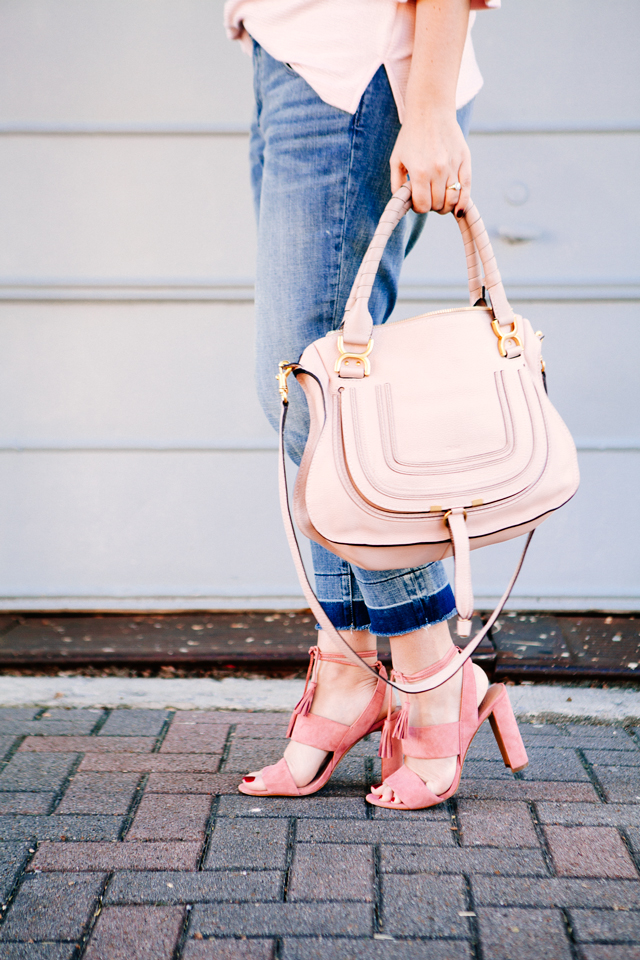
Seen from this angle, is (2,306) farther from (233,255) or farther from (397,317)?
(397,317)

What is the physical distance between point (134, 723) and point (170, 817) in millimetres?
501

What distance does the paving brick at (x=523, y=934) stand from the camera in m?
1.05

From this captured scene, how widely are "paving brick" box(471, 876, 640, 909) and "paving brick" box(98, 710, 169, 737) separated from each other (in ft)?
2.96

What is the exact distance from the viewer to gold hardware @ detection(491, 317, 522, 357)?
125 cm

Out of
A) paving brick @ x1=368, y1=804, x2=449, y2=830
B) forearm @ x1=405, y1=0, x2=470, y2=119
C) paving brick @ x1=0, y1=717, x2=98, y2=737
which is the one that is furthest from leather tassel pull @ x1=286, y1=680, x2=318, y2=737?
forearm @ x1=405, y1=0, x2=470, y2=119

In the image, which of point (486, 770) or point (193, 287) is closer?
point (486, 770)

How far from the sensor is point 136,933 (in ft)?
3.59

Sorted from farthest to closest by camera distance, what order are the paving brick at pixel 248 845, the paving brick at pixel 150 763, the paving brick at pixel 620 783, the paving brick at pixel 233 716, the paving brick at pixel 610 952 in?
the paving brick at pixel 233 716 → the paving brick at pixel 150 763 → the paving brick at pixel 620 783 → the paving brick at pixel 248 845 → the paving brick at pixel 610 952

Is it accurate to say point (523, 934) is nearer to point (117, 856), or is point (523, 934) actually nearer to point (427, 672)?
point (427, 672)

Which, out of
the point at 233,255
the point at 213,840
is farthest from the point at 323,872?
the point at 233,255

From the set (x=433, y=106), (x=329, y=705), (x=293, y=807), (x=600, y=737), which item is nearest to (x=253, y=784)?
(x=293, y=807)

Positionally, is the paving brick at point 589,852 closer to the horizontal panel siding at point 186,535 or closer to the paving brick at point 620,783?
the paving brick at point 620,783

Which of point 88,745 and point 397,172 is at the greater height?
point 397,172

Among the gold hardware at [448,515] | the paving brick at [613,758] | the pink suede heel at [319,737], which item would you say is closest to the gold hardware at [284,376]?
the gold hardware at [448,515]
